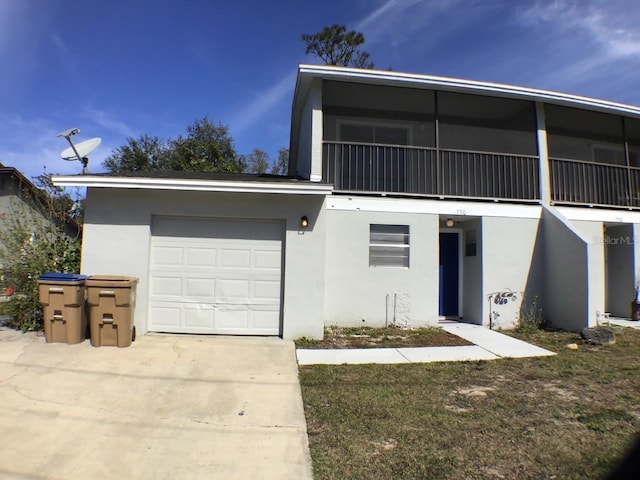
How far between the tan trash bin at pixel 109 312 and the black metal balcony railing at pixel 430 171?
4.79 metres

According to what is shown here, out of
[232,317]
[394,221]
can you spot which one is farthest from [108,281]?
[394,221]

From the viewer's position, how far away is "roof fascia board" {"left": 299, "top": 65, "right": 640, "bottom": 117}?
8.44 m

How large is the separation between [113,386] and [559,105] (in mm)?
11537

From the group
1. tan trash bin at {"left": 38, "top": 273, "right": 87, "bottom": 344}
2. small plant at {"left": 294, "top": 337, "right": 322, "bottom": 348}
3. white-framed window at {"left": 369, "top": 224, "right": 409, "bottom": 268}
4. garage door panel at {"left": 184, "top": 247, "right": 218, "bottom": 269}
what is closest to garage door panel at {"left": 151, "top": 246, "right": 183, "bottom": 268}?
garage door panel at {"left": 184, "top": 247, "right": 218, "bottom": 269}

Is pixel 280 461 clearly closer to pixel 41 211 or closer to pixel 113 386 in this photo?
pixel 113 386

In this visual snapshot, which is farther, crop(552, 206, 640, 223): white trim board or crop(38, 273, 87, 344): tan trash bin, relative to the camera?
crop(552, 206, 640, 223): white trim board

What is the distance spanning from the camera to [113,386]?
4664mm

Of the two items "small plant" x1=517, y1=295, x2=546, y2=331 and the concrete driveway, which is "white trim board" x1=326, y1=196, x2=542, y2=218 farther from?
the concrete driveway

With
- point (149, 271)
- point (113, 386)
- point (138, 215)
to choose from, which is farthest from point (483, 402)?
point (138, 215)

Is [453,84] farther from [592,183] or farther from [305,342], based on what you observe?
[305,342]

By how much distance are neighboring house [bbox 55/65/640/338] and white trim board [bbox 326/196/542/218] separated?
0.03 m

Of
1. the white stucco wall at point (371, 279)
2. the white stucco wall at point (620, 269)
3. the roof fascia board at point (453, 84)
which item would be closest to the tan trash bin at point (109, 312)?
the white stucco wall at point (371, 279)

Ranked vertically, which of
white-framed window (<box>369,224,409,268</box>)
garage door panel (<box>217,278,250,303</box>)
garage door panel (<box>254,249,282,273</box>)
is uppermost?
white-framed window (<box>369,224,409,268</box>)

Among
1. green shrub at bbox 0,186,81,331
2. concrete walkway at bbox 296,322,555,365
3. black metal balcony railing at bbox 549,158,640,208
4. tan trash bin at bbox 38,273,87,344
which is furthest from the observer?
black metal balcony railing at bbox 549,158,640,208
